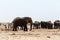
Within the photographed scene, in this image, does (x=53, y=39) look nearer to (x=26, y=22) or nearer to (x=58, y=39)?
(x=58, y=39)

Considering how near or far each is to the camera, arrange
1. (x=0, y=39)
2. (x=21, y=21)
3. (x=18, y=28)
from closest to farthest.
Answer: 1. (x=0, y=39)
2. (x=21, y=21)
3. (x=18, y=28)

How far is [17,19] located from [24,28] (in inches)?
52.5

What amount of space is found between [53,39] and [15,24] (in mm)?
11790

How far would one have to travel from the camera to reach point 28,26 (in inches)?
1037

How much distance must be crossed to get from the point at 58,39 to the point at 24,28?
11.1 meters

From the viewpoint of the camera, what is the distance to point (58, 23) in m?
41.1

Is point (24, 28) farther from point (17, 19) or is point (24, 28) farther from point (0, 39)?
point (0, 39)

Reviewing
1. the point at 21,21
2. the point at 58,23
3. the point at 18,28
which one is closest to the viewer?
the point at 21,21

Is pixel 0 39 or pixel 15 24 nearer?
pixel 0 39

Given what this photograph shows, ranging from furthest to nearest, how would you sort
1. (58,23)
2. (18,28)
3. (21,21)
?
(58,23)
(18,28)
(21,21)

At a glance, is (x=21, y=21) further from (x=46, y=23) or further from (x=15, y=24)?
(x=46, y=23)

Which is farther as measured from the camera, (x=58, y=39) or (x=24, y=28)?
(x=24, y=28)

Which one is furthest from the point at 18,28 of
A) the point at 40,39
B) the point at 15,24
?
the point at 40,39

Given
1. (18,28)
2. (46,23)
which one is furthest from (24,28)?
(46,23)
